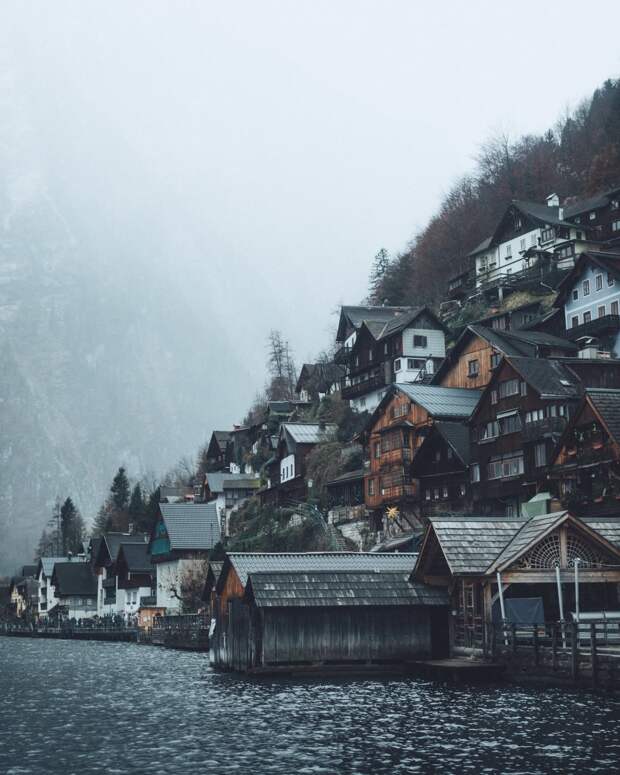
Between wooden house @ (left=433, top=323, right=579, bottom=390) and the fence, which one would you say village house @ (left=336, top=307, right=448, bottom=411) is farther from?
the fence

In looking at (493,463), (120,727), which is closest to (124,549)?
(493,463)

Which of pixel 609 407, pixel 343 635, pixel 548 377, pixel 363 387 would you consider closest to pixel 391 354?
pixel 363 387

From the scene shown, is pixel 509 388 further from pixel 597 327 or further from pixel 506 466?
pixel 597 327

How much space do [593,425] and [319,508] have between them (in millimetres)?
47197

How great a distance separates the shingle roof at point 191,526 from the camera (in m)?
119

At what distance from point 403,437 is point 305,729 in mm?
59325

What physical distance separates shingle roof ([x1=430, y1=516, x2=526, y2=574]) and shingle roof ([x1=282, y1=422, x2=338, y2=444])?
6801 centimetres

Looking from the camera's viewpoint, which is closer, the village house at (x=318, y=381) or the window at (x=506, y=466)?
the window at (x=506, y=466)

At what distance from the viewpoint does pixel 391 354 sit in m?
114

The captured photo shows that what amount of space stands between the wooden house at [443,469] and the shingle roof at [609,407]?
69.3 ft

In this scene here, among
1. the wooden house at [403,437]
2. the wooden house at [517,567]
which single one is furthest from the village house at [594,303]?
the wooden house at [517,567]

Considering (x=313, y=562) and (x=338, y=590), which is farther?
(x=313, y=562)

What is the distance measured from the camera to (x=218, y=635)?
2276 inches

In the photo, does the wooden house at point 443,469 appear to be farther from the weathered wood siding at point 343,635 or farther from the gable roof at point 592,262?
the weathered wood siding at point 343,635
